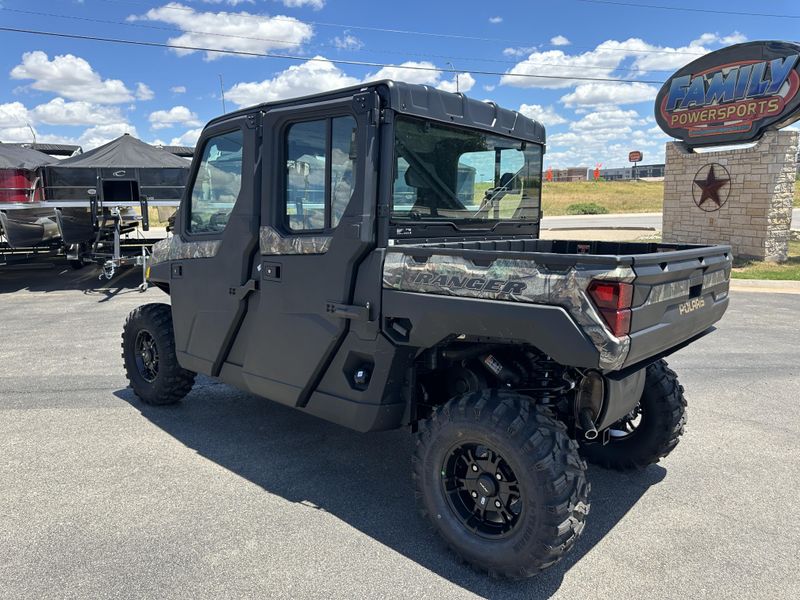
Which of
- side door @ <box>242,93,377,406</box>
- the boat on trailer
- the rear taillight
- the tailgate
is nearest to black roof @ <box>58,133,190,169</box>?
the boat on trailer

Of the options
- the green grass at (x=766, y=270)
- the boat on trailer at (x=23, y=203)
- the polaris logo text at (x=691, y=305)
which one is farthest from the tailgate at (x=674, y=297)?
the boat on trailer at (x=23, y=203)

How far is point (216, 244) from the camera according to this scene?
14.0 ft

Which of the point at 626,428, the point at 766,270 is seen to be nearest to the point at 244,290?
the point at 626,428

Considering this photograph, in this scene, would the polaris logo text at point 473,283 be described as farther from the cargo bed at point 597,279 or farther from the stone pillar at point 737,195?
the stone pillar at point 737,195

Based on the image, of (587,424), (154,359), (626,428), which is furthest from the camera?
(154,359)

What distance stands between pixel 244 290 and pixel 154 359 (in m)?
1.78

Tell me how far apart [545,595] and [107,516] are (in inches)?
94.4

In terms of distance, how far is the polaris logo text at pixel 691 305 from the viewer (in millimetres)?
3033

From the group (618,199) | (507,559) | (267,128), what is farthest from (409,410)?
(618,199)

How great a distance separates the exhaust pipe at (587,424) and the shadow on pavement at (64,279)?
33.0 feet

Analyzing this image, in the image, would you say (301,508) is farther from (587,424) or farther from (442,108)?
(442,108)

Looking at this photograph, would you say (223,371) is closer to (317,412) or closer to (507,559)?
(317,412)

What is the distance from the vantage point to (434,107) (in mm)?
3531

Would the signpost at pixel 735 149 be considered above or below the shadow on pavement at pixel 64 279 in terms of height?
above
